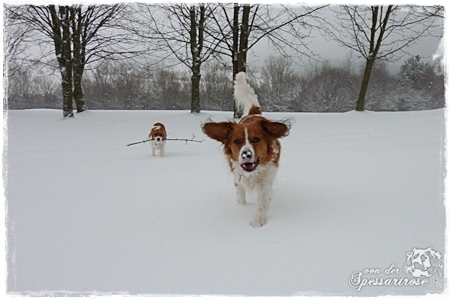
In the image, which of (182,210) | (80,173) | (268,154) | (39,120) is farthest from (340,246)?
(39,120)

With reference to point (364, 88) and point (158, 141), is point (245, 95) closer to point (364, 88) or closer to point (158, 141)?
point (158, 141)

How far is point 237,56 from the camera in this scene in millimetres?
11844

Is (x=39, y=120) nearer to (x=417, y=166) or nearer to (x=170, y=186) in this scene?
(x=170, y=186)

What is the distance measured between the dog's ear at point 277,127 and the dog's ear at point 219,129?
1.01ft

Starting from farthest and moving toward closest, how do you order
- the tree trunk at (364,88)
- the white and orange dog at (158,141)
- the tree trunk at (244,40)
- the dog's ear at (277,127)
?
the tree trunk at (364,88), the tree trunk at (244,40), the white and orange dog at (158,141), the dog's ear at (277,127)

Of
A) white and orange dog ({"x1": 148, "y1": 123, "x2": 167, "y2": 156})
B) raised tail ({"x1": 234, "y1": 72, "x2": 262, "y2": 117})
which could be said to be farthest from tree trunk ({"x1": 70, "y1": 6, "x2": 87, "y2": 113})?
raised tail ({"x1": 234, "y1": 72, "x2": 262, "y2": 117})

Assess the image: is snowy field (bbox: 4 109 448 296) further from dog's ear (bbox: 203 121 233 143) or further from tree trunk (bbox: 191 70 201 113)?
tree trunk (bbox: 191 70 201 113)

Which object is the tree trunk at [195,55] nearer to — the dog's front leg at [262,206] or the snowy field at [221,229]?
the snowy field at [221,229]

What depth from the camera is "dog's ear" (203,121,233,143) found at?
2.72 meters

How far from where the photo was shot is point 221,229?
2.27 m

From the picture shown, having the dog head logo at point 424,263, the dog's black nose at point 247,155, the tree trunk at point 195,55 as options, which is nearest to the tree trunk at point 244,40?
the tree trunk at point 195,55

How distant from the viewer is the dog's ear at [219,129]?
8.93 feet

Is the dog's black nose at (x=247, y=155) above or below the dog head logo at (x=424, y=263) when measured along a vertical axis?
above

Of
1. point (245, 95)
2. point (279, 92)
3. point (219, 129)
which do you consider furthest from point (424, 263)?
point (279, 92)
